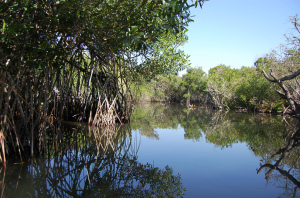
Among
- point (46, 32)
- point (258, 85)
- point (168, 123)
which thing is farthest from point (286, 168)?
point (258, 85)

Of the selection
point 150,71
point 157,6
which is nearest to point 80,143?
point 157,6

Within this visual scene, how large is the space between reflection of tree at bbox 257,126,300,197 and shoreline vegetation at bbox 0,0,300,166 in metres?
3.07

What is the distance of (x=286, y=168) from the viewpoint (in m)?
4.64

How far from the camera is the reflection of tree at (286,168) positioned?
3.79m

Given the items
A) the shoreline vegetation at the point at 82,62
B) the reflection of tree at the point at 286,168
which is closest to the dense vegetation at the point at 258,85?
the shoreline vegetation at the point at 82,62

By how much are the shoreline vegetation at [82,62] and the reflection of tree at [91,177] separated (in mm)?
537

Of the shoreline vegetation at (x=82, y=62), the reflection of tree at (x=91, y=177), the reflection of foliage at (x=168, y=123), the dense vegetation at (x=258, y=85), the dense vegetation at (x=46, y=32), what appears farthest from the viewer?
the dense vegetation at (x=258, y=85)

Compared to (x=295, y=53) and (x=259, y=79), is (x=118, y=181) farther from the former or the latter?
(x=259, y=79)

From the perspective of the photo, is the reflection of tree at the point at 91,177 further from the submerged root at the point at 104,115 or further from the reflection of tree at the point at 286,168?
the submerged root at the point at 104,115

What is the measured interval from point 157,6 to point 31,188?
3475mm

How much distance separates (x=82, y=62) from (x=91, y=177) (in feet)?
29.3

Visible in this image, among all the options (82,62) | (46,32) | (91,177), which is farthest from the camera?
(82,62)

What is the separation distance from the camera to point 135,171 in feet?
14.1

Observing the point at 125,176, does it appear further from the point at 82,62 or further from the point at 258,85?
the point at 258,85
